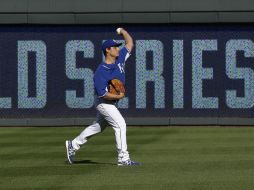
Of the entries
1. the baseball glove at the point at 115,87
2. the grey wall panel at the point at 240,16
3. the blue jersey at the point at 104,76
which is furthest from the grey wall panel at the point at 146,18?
the baseball glove at the point at 115,87

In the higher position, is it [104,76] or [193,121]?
[104,76]

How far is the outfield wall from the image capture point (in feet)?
82.5

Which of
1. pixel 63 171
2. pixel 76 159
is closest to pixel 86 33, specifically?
pixel 76 159

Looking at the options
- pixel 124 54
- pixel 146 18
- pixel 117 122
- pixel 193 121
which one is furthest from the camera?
pixel 146 18

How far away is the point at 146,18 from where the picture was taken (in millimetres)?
25156

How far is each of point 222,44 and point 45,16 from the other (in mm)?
4592

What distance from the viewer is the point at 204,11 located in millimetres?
24938

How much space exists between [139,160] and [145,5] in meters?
10.2

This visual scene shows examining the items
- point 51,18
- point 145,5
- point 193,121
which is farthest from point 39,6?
point 193,121

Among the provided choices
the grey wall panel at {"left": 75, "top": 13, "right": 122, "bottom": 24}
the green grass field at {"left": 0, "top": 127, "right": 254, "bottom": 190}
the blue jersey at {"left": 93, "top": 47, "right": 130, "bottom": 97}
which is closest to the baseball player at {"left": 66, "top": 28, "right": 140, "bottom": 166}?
the blue jersey at {"left": 93, "top": 47, "right": 130, "bottom": 97}

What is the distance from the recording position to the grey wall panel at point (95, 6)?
24984 millimetres

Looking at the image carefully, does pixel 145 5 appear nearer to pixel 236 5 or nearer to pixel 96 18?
pixel 96 18

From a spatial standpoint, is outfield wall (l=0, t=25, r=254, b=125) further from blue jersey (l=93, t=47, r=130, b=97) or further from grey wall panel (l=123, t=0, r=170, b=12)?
blue jersey (l=93, t=47, r=130, b=97)

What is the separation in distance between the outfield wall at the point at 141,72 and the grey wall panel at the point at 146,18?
0.67 feet
